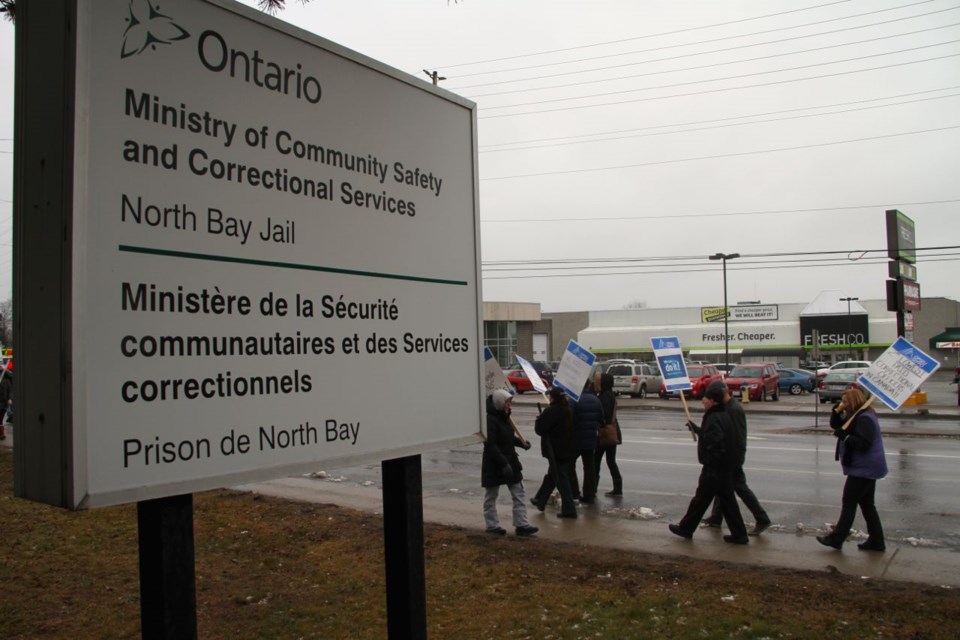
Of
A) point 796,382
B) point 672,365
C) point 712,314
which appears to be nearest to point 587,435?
point 672,365

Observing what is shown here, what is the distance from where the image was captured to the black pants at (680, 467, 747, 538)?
336 inches

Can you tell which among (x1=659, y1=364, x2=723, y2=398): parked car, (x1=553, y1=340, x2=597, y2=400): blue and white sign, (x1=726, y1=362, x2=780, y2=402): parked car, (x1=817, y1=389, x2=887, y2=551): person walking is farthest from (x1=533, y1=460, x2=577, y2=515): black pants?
(x1=726, y1=362, x2=780, y2=402): parked car

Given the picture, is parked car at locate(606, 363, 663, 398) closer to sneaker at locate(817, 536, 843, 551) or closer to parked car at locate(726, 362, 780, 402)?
parked car at locate(726, 362, 780, 402)

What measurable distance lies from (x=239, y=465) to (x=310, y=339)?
0.52 meters

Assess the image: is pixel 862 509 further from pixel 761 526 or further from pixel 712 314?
pixel 712 314

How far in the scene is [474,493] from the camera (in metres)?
12.1

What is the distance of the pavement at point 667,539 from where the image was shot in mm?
7477

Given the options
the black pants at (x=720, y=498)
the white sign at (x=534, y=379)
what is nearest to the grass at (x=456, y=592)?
the black pants at (x=720, y=498)

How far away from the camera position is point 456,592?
21.6 feet

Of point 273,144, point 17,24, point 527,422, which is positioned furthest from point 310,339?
point 527,422

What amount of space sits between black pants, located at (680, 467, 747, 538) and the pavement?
0.68ft

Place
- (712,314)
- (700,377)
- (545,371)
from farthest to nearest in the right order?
(712,314), (545,371), (700,377)

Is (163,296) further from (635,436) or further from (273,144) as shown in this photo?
(635,436)

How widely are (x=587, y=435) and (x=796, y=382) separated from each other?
34495 millimetres
